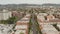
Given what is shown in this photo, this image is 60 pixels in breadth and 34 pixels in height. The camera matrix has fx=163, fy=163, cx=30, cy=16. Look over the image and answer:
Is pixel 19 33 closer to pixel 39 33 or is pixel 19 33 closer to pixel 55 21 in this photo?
pixel 39 33

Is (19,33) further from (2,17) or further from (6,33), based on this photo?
(2,17)

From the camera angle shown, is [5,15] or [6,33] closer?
[6,33]

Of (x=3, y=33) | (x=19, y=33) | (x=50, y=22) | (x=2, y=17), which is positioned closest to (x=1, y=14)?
(x=2, y=17)

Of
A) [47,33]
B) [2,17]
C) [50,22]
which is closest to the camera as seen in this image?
[47,33]

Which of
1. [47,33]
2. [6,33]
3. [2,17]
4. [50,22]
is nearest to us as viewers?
[47,33]

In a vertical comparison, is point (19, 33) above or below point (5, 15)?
above

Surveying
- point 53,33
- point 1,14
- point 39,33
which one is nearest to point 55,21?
point 39,33

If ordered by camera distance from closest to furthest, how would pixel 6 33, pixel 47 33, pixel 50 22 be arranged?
pixel 47 33 < pixel 6 33 < pixel 50 22

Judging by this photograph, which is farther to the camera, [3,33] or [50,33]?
[3,33]

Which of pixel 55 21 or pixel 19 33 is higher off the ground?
pixel 19 33
